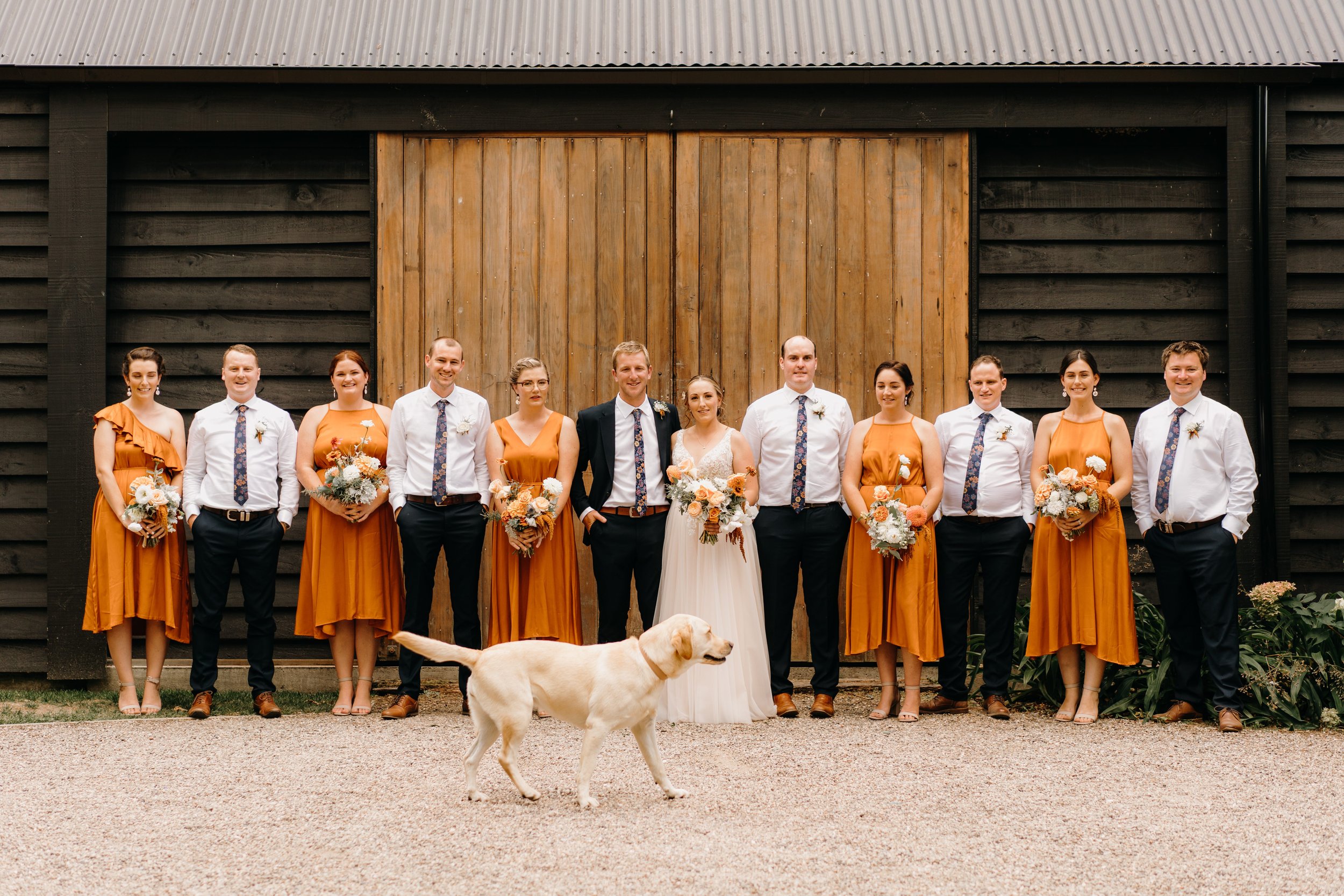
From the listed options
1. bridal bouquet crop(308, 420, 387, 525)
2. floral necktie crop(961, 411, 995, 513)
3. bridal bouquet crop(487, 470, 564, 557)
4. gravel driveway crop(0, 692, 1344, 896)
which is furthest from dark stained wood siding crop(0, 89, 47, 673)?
floral necktie crop(961, 411, 995, 513)

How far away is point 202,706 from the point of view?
620cm

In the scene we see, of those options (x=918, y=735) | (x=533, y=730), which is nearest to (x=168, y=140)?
(x=533, y=730)

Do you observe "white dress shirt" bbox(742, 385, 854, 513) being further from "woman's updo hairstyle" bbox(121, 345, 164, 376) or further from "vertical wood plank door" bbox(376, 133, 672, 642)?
"woman's updo hairstyle" bbox(121, 345, 164, 376)

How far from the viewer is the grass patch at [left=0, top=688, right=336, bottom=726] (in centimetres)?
641

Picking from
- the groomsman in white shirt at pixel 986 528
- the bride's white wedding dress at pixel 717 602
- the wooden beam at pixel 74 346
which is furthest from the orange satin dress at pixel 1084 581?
the wooden beam at pixel 74 346

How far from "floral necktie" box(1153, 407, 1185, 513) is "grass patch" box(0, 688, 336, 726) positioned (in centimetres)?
504

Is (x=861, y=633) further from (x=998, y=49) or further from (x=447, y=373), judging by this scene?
(x=998, y=49)

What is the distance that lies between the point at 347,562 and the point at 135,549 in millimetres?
1275

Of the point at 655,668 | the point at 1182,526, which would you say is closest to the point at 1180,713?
the point at 1182,526

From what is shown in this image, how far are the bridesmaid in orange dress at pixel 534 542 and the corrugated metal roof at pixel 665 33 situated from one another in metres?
2.52

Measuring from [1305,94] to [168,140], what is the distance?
782 cm

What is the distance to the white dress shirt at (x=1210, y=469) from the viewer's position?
5977 mm

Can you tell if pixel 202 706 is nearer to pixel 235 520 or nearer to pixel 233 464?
pixel 235 520

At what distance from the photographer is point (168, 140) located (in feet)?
24.6
